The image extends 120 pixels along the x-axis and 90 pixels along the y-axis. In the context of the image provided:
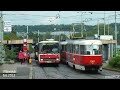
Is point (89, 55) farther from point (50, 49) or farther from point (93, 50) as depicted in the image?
point (50, 49)

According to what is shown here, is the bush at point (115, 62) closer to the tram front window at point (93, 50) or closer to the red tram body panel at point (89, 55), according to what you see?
the red tram body panel at point (89, 55)

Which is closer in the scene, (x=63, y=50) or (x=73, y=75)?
(x=73, y=75)

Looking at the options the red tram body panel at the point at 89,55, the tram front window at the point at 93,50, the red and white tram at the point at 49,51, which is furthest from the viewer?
the red and white tram at the point at 49,51

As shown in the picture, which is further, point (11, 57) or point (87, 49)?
point (11, 57)

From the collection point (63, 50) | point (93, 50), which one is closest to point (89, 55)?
point (93, 50)

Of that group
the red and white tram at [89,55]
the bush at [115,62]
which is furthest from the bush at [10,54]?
the red and white tram at [89,55]

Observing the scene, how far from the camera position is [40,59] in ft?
118

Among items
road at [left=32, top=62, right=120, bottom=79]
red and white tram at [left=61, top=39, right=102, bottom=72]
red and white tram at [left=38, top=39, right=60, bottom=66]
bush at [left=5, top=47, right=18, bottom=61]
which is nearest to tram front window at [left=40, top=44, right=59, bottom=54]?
red and white tram at [left=38, top=39, right=60, bottom=66]

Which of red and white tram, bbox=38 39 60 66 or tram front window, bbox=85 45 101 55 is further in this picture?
red and white tram, bbox=38 39 60 66

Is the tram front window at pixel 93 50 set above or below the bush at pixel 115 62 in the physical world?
above

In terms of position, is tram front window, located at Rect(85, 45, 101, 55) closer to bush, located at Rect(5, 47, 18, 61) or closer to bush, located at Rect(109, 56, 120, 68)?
bush, located at Rect(109, 56, 120, 68)
